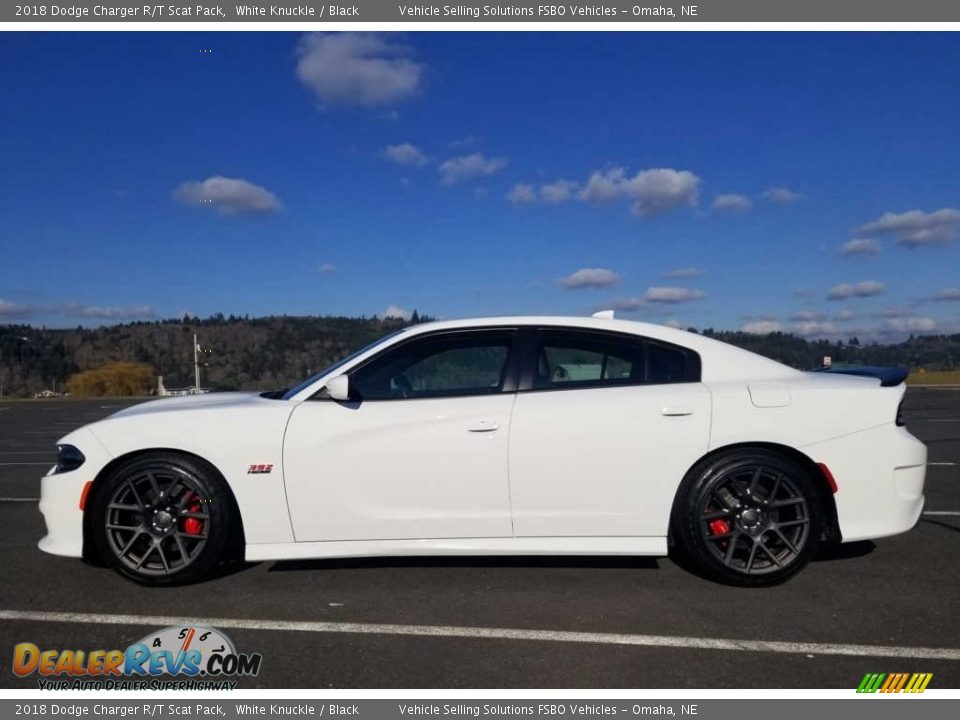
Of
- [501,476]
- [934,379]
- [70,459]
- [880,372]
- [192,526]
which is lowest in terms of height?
[934,379]

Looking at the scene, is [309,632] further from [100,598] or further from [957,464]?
[957,464]

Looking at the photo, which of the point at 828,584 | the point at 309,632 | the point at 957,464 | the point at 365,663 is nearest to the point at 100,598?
the point at 309,632

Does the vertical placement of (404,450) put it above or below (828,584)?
above

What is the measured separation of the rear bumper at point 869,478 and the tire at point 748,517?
143 mm

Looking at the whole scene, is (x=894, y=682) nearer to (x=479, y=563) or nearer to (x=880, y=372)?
(x=880, y=372)

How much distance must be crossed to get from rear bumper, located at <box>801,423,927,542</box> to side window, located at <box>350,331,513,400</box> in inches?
70.5

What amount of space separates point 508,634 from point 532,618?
0.24 metres

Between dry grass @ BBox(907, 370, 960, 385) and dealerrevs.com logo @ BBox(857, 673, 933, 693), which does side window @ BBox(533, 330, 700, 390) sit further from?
dry grass @ BBox(907, 370, 960, 385)

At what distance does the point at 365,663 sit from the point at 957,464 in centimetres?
818

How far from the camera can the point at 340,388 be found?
12.5ft

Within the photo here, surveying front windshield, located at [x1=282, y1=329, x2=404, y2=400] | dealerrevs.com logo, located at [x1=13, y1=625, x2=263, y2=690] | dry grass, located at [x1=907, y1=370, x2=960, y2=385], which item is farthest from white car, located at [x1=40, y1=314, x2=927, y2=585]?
dry grass, located at [x1=907, y1=370, x2=960, y2=385]

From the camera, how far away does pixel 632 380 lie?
4074 millimetres

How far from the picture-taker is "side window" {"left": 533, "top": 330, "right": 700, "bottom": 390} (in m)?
4.07

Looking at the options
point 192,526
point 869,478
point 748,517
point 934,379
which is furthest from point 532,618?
point 934,379
